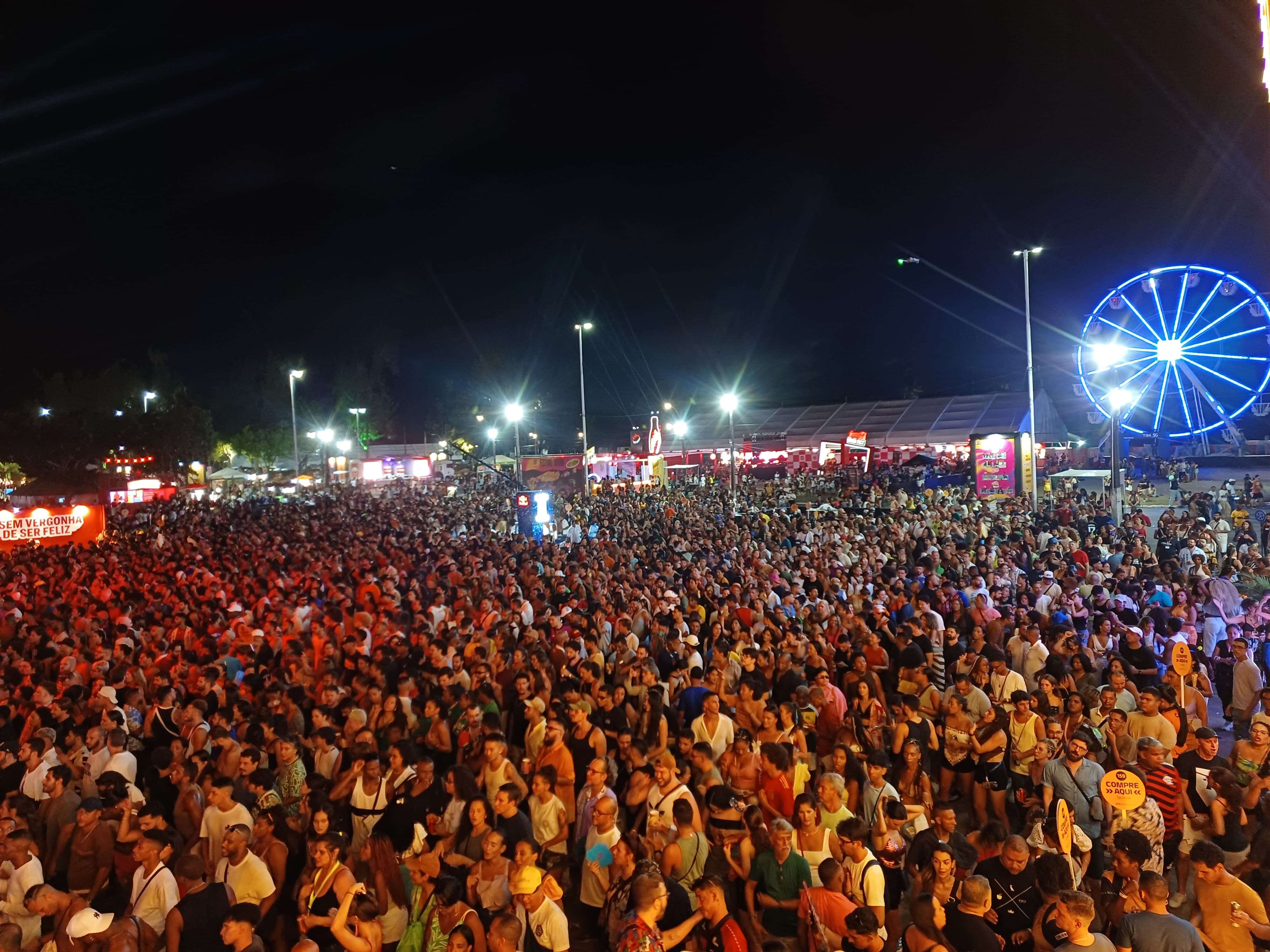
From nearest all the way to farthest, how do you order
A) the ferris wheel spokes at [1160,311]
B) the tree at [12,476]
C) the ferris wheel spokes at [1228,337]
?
the ferris wheel spokes at [1228,337]
the ferris wheel spokes at [1160,311]
the tree at [12,476]

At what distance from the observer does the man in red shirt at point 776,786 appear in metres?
5.29

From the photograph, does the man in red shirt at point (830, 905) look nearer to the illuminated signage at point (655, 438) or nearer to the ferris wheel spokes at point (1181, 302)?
the ferris wheel spokes at point (1181, 302)

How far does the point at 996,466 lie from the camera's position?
68.7ft

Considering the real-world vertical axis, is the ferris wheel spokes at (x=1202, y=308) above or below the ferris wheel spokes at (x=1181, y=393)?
above

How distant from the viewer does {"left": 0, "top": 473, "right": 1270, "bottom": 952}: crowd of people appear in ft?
13.4

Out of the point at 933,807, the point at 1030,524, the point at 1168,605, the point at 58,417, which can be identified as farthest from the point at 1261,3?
the point at 58,417

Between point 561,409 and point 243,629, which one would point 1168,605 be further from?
point 561,409

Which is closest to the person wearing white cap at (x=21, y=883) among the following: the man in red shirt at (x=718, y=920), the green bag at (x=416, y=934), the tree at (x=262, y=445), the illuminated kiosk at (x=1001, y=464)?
the green bag at (x=416, y=934)

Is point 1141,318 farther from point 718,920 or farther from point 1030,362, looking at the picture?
point 718,920

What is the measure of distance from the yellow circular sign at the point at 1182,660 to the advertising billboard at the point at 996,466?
48.4ft

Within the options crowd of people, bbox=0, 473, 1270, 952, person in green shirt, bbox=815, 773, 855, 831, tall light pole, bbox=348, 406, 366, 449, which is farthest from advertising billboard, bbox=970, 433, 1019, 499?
tall light pole, bbox=348, 406, 366, 449

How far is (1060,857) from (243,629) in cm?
868

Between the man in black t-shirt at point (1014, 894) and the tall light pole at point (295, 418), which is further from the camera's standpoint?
the tall light pole at point (295, 418)

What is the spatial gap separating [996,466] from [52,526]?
808 inches
